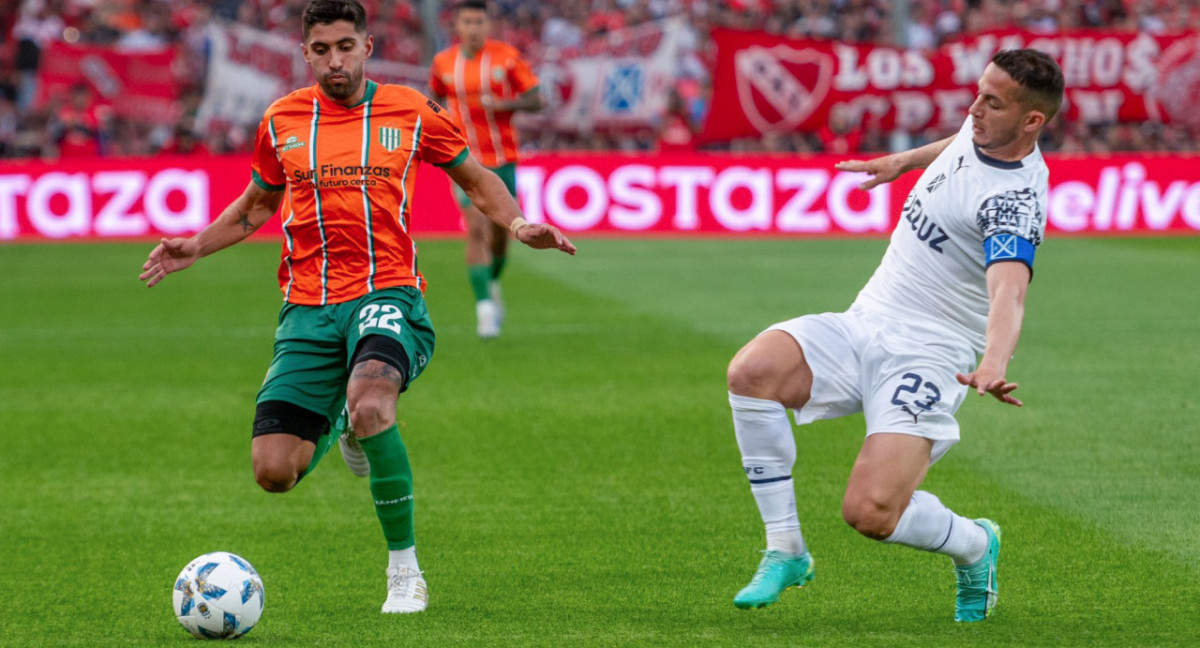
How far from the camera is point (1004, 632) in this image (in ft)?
15.6

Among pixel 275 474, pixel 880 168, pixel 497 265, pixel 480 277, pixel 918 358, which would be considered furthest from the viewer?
pixel 497 265

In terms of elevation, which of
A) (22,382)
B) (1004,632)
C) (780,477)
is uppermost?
(780,477)

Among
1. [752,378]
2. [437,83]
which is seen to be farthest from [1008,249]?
[437,83]

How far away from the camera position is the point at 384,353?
5160mm

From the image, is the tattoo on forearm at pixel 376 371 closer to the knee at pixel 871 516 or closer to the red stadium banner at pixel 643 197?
the knee at pixel 871 516

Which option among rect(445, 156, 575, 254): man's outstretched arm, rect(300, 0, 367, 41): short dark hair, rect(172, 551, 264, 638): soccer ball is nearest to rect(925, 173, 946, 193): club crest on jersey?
rect(445, 156, 575, 254): man's outstretched arm

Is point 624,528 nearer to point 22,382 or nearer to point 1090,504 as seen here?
point 1090,504

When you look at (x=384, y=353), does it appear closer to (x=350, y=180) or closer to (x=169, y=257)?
(x=350, y=180)

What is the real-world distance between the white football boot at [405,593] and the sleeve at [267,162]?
153 cm

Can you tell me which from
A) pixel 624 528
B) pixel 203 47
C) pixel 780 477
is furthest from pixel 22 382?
pixel 203 47

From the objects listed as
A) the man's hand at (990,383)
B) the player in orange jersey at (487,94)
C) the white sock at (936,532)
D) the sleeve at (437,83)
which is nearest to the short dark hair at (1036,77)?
the man's hand at (990,383)

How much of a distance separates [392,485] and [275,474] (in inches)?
16.8

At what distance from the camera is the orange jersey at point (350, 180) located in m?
5.49

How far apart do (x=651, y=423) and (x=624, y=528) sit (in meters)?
2.32
